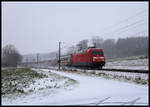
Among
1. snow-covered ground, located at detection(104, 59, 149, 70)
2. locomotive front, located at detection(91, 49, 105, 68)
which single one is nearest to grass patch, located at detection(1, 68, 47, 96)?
locomotive front, located at detection(91, 49, 105, 68)

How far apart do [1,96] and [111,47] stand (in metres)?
81.0

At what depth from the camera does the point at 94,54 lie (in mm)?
23344

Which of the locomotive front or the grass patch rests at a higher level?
the locomotive front

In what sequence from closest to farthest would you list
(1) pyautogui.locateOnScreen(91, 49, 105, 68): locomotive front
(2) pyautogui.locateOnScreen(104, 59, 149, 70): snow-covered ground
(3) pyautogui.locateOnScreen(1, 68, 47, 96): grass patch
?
(3) pyautogui.locateOnScreen(1, 68, 47, 96): grass patch → (1) pyautogui.locateOnScreen(91, 49, 105, 68): locomotive front → (2) pyautogui.locateOnScreen(104, 59, 149, 70): snow-covered ground

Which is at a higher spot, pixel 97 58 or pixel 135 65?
pixel 97 58

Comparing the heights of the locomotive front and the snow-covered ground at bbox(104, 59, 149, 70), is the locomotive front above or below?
above

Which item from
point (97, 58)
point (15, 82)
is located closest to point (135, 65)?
point (97, 58)

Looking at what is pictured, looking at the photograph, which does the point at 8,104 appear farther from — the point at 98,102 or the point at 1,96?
the point at 98,102

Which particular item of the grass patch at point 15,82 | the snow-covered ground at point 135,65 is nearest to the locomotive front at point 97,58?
the snow-covered ground at point 135,65

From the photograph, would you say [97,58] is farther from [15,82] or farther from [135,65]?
[15,82]

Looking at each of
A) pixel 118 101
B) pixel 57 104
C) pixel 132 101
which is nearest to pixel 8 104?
pixel 57 104

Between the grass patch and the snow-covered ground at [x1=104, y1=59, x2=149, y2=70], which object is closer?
the grass patch

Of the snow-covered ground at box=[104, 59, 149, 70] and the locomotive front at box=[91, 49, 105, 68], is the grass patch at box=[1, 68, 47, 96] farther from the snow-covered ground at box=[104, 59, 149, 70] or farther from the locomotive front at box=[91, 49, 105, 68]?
the snow-covered ground at box=[104, 59, 149, 70]

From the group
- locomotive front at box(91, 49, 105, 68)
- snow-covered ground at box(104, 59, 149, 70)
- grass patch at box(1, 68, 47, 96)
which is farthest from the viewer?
snow-covered ground at box(104, 59, 149, 70)
